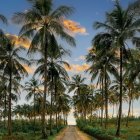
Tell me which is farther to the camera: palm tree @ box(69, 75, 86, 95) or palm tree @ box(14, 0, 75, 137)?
palm tree @ box(69, 75, 86, 95)

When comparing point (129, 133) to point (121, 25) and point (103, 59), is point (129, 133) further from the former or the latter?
point (121, 25)

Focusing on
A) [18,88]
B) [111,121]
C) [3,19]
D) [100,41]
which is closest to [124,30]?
[100,41]

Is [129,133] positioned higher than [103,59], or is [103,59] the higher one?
[103,59]

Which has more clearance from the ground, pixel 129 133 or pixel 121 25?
pixel 121 25

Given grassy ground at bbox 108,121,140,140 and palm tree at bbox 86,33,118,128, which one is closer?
grassy ground at bbox 108,121,140,140

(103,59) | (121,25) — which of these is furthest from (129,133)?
(121,25)

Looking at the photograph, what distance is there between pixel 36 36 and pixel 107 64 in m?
17.1

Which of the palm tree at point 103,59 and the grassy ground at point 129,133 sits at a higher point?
the palm tree at point 103,59

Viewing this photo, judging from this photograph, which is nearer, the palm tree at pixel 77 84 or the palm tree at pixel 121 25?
the palm tree at pixel 121 25

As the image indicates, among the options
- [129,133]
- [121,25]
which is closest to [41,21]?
[121,25]

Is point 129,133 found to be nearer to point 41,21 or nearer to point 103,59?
point 103,59

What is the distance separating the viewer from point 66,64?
2074 inches

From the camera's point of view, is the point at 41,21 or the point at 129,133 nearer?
the point at 41,21

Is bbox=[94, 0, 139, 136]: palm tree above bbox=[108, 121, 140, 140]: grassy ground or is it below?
above
